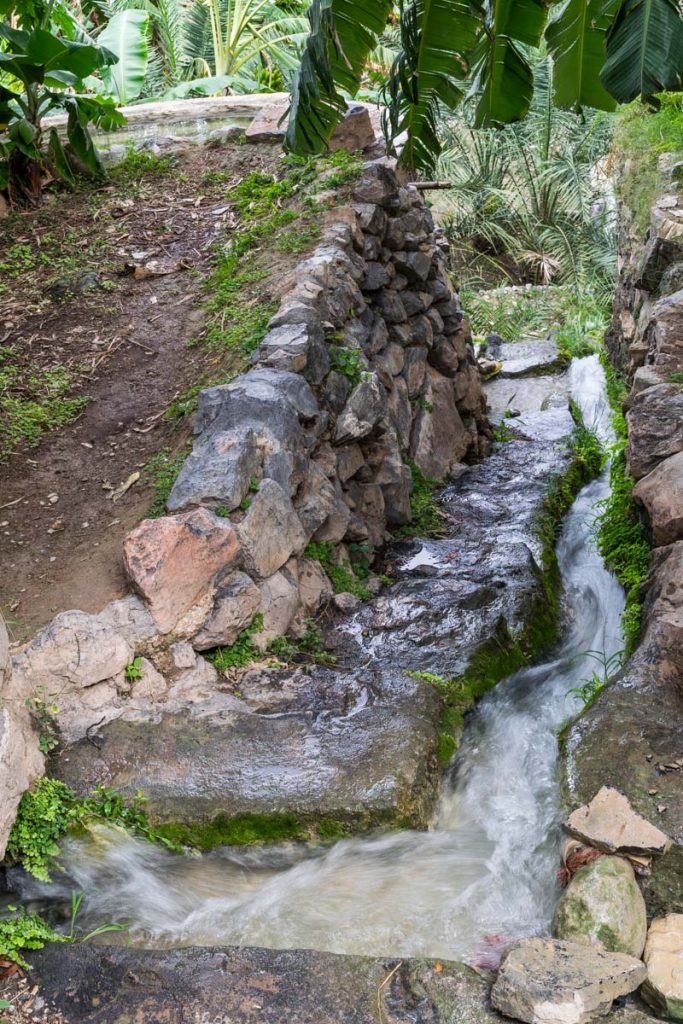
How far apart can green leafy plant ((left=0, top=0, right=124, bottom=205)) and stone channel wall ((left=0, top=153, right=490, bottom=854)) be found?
296cm

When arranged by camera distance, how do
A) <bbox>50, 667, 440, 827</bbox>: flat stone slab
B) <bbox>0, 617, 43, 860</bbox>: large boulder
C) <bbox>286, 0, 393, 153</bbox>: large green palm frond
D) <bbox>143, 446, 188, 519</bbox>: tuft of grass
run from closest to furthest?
1. <bbox>0, 617, 43, 860</bbox>: large boulder
2. <bbox>50, 667, 440, 827</bbox>: flat stone slab
3. <bbox>286, 0, 393, 153</bbox>: large green palm frond
4. <bbox>143, 446, 188, 519</bbox>: tuft of grass

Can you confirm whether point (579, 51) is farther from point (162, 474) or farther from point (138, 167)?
point (138, 167)

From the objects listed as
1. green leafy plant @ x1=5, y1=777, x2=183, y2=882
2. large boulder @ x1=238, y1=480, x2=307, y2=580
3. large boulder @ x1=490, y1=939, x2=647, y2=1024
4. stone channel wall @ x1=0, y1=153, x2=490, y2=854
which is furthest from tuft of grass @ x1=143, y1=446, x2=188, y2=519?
large boulder @ x1=490, y1=939, x2=647, y2=1024

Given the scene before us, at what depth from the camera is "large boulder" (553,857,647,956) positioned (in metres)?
3.44

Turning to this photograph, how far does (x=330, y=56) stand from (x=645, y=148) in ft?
22.7

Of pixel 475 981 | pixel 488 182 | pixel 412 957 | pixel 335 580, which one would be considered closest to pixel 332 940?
pixel 412 957

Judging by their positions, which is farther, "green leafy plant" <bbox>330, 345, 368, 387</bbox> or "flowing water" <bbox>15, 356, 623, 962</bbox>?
"green leafy plant" <bbox>330, 345, 368, 387</bbox>

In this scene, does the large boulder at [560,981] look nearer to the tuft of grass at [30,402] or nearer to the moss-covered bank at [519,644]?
the moss-covered bank at [519,644]

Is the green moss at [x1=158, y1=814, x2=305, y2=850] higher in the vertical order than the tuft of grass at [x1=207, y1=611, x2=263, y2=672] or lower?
lower

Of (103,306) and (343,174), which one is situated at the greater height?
(343,174)

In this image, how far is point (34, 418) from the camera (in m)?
6.60

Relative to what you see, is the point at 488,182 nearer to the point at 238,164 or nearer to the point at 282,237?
the point at 238,164

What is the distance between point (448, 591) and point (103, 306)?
418 centimetres

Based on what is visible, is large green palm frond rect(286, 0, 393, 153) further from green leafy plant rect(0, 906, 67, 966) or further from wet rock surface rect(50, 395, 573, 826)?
green leafy plant rect(0, 906, 67, 966)
